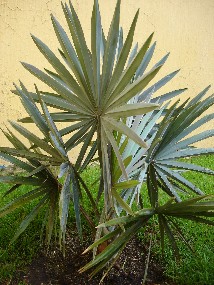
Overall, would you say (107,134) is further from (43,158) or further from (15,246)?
(15,246)

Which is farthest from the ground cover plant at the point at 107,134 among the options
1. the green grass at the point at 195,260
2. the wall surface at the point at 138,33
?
the wall surface at the point at 138,33

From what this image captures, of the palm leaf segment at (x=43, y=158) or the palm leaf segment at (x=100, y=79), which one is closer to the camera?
the palm leaf segment at (x=100, y=79)

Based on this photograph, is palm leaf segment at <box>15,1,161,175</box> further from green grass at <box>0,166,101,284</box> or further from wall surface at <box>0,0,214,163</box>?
wall surface at <box>0,0,214,163</box>

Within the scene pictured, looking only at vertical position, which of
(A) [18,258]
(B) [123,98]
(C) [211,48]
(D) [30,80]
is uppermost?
(C) [211,48]

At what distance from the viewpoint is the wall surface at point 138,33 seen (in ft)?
15.6

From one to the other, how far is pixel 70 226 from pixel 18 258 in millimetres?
561

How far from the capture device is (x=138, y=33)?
215 inches

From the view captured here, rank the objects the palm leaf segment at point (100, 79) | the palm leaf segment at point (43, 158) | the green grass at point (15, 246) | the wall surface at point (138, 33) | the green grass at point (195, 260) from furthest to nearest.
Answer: the wall surface at point (138, 33) < the green grass at point (15, 246) < the green grass at point (195, 260) < the palm leaf segment at point (43, 158) < the palm leaf segment at point (100, 79)

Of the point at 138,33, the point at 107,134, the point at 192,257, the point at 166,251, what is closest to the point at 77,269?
the point at 166,251

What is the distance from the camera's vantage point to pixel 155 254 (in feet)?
9.86

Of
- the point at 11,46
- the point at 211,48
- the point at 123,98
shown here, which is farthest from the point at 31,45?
the point at 123,98

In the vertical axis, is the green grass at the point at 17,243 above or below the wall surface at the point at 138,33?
below

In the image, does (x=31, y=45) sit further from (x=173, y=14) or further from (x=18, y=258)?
(x=18, y=258)

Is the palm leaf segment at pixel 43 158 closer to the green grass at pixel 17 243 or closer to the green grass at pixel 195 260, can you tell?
the green grass at pixel 17 243
